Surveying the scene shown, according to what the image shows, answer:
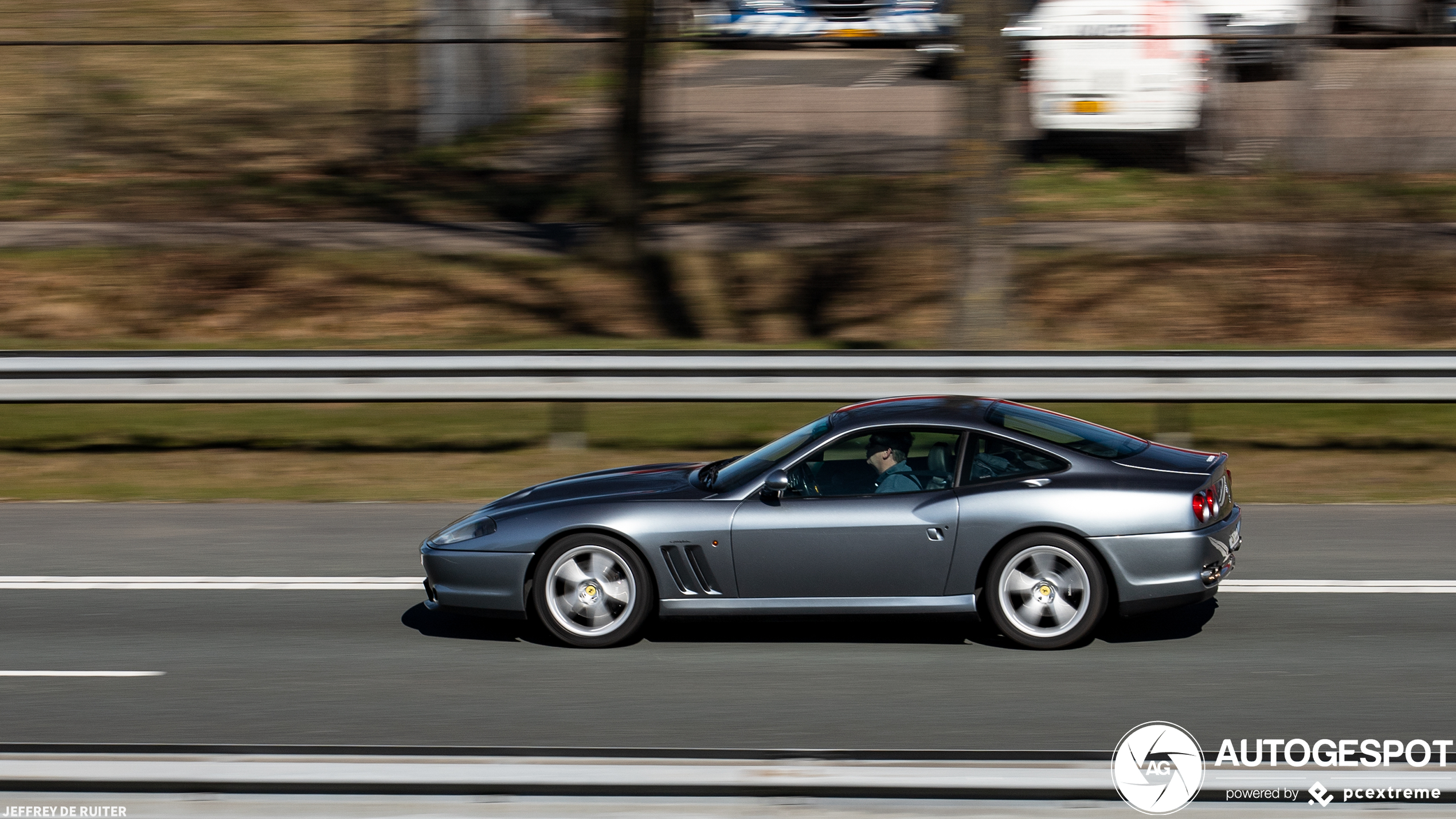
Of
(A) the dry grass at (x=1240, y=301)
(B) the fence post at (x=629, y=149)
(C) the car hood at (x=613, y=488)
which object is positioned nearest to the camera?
(C) the car hood at (x=613, y=488)

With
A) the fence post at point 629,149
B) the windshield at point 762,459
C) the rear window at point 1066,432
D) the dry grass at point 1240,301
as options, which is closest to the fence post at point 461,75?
the fence post at point 629,149

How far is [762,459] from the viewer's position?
677cm

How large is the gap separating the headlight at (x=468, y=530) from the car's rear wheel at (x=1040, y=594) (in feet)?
7.33

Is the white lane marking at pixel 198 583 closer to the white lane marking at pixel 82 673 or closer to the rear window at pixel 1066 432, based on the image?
the white lane marking at pixel 82 673

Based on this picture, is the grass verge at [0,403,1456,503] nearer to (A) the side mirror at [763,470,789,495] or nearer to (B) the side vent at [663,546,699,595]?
(B) the side vent at [663,546,699,595]

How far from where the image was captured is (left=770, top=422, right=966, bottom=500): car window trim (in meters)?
6.46

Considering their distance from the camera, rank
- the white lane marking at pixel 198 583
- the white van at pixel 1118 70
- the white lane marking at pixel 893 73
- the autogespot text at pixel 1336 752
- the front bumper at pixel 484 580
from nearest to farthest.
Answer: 1. the autogespot text at pixel 1336 752
2. the front bumper at pixel 484 580
3. the white lane marking at pixel 198 583
4. the white van at pixel 1118 70
5. the white lane marking at pixel 893 73

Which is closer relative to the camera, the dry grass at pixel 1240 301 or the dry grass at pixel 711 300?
the dry grass at pixel 1240 301

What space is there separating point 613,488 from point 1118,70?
528 inches

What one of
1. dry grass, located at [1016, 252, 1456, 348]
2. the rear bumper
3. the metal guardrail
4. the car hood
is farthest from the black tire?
dry grass, located at [1016, 252, 1456, 348]

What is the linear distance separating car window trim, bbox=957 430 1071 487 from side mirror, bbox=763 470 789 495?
75cm

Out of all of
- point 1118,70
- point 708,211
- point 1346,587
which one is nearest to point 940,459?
point 1346,587

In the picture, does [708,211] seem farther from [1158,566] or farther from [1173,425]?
[1158,566]

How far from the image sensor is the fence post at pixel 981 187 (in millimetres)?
12766
